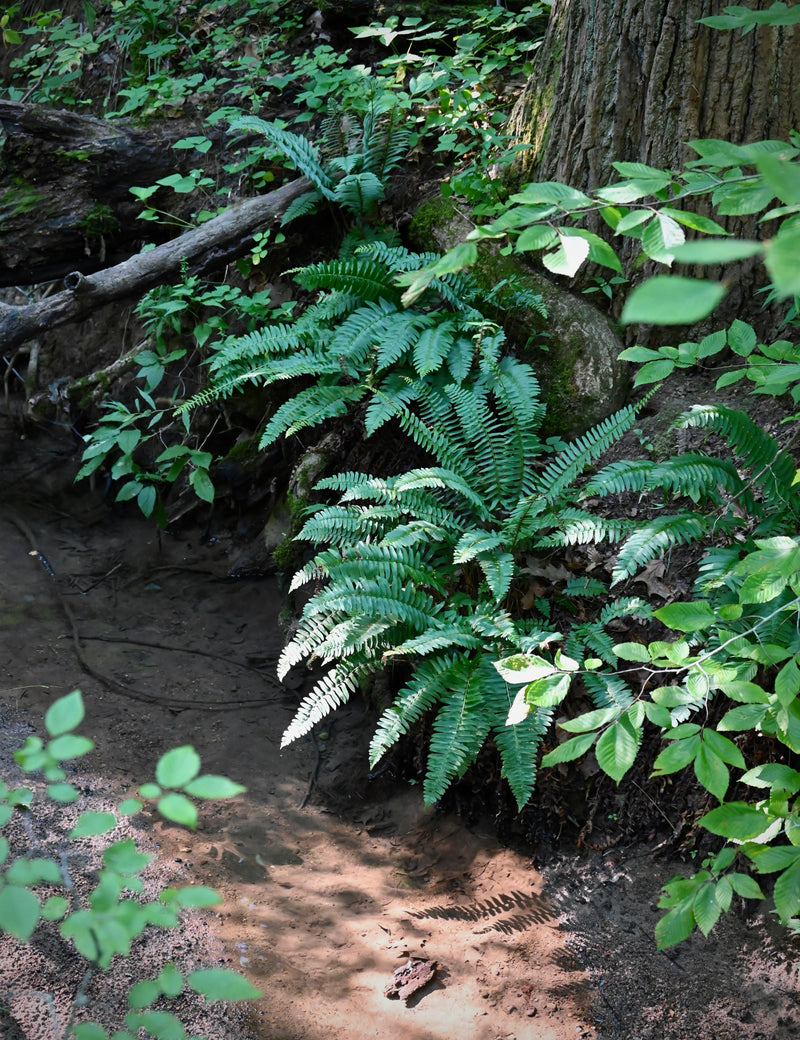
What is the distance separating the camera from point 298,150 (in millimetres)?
4898

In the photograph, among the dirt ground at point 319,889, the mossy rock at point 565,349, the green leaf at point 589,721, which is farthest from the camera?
the mossy rock at point 565,349

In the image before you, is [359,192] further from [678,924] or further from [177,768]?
[177,768]

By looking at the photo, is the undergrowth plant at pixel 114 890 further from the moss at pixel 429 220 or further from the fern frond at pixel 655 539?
the moss at pixel 429 220

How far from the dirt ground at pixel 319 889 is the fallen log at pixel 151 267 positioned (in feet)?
5.49

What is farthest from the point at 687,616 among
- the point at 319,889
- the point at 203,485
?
the point at 203,485

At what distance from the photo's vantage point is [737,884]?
75.2 inches

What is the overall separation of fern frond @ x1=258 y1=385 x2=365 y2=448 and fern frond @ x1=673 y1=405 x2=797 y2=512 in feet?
6.22

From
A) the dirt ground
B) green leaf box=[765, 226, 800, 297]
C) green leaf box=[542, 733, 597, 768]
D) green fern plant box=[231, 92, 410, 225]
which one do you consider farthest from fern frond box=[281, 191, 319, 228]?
green leaf box=[765, 226, 800, 297]

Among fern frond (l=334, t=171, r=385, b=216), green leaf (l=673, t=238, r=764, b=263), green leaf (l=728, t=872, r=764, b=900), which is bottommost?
green leaf (l=728, t=872, r=764, b=900)

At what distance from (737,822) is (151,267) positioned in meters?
4.64

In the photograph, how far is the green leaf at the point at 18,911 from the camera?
1.07 meters

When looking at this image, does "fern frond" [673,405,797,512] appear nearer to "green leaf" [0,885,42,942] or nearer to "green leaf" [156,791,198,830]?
"green leaf" [156,791,198,830]

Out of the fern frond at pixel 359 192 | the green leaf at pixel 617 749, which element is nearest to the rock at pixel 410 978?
the green leaf at pixel 617 749

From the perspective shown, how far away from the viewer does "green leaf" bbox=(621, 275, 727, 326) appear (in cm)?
78
